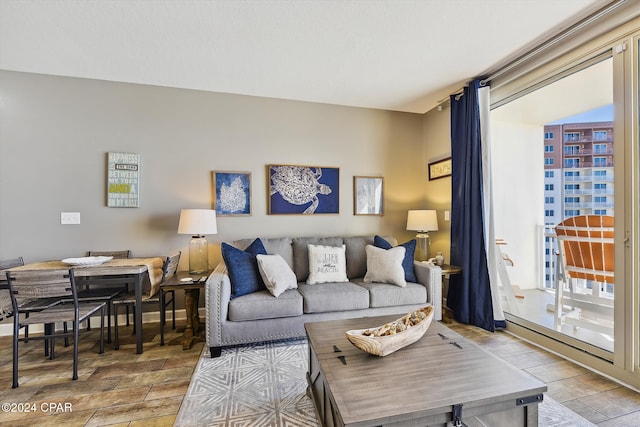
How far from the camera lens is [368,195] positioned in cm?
371

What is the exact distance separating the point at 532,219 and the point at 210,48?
4070 mm

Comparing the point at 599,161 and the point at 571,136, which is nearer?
the point at 599,161

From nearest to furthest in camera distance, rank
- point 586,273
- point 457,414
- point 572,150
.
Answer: point 457,414
point 586,273
point 572,150

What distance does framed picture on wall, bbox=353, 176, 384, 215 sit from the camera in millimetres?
3673

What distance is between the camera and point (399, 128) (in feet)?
12.6

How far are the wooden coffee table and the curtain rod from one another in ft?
7.97

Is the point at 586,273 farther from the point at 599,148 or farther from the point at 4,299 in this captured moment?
the point at 4,299

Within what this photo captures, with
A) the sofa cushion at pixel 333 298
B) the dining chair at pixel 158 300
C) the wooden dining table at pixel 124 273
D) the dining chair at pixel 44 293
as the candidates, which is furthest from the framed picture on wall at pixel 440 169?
the dining chair at pixel 44 293

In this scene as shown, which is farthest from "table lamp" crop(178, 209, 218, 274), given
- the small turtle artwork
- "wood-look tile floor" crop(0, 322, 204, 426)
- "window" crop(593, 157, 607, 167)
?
"window" crop(593, 157, 607, 167)

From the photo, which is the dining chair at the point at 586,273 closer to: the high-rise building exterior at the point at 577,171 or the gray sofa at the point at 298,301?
the high-rise building exterior at the point at 577,171

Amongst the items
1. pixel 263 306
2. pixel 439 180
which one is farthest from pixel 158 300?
pixel 439 180

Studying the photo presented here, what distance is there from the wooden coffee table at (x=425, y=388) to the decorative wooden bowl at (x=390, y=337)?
0.15 ft

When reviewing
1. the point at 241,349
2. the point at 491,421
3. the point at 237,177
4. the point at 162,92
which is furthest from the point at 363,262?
the point at 162,92

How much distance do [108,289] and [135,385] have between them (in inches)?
45.5
